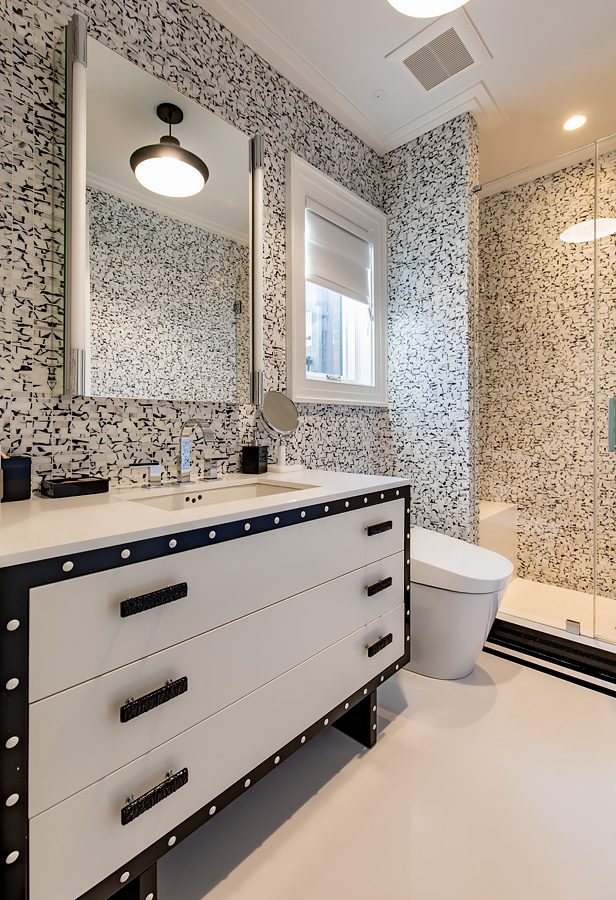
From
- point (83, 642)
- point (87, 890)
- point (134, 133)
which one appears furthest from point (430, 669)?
point (134, 133)

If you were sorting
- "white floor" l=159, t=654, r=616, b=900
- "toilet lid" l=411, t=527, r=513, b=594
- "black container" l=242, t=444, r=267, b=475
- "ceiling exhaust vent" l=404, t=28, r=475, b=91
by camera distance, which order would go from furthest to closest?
"ceiling exhaust vent" l=404, t=28, r=475, b=91
"black container" l=242, t=444, r=267, b=475
"toilet lid" l=411, t=527, r=513, b=594
"white floor" l=159, t=654, r=616, b=900

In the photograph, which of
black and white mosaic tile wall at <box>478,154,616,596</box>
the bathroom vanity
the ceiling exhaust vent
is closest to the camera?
the bathroom vanity

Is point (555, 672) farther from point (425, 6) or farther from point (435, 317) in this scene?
point (425, 6)

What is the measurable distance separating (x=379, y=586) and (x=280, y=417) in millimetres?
904

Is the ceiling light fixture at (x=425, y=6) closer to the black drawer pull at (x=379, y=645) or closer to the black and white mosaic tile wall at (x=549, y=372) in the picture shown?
the black and white mosaic tile wall at (x=549, y=372)

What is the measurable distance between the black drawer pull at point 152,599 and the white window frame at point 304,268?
1.34 metres

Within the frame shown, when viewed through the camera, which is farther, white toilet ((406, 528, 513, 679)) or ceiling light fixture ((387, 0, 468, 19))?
white toilet ((406, 528, 513, 679))

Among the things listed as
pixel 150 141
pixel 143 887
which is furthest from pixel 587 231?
pixel 143 887

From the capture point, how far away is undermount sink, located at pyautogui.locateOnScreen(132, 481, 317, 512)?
1.41m

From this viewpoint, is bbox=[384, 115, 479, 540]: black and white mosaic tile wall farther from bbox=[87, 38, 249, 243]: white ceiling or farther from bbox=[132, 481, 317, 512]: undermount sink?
bbox=[132, 481, 317, 512]: undermount sink

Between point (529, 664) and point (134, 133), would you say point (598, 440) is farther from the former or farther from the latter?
point (134, 133)

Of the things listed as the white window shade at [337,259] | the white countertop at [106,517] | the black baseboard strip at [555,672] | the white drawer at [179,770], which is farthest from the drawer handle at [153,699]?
the white window shade at [337,259]

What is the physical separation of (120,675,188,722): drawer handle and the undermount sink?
553 mm

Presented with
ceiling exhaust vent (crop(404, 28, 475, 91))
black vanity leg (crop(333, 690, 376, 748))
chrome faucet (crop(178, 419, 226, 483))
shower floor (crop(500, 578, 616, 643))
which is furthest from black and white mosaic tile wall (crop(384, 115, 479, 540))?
chrome faucet (crop(178, 419, 226, 483))
